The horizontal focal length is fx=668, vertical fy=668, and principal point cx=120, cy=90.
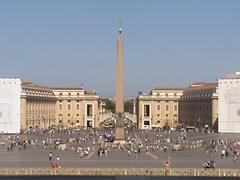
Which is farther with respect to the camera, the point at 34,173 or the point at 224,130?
the point at 224,130

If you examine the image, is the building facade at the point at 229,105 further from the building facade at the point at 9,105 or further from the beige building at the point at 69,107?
the beige building at the point at 69,107

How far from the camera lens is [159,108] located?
384 ft

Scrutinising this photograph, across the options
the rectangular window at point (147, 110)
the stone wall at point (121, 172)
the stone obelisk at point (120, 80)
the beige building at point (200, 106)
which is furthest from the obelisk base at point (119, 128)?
the rectangular window at point (147, 110)

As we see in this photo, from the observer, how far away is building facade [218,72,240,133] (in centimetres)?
8331

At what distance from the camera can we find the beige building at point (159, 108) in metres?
116

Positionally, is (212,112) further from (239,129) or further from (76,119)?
(76,119)

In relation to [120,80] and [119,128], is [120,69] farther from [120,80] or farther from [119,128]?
[119,128]

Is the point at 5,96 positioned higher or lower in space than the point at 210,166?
higher

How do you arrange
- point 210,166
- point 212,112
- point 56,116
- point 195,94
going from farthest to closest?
point 56,116, point 195,94, point 212,112, point 210,166

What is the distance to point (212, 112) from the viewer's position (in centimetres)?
9581

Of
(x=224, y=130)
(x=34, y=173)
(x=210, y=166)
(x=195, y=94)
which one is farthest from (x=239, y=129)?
(x=34, y=173)

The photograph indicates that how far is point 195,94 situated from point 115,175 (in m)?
81.4

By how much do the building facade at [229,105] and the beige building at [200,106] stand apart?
9297 millimetres

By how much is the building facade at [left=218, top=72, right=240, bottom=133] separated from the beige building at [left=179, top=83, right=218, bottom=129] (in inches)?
366
